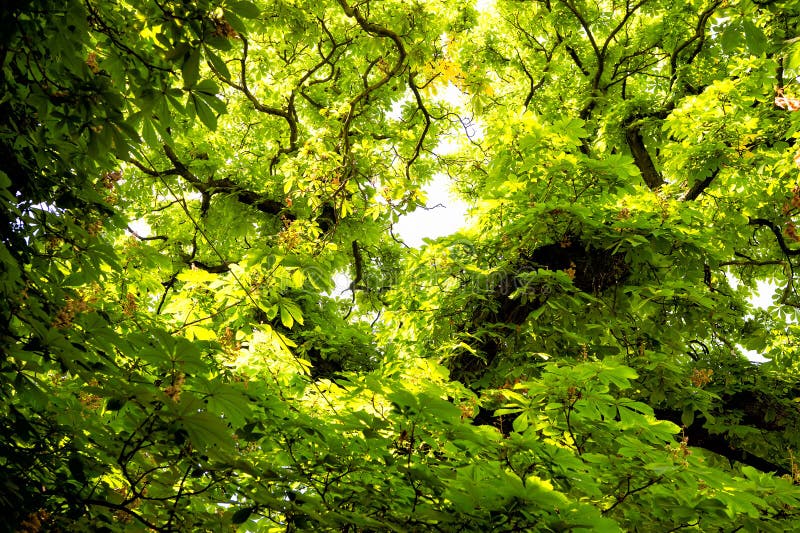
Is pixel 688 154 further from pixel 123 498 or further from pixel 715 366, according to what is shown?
pixel 123 498

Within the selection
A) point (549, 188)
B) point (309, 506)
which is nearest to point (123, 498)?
point (309, 506)

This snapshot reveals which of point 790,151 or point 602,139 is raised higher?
point 602,139

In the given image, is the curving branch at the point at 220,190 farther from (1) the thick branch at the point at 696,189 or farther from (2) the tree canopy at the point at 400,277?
(1) the thick branch at the point at 696,189

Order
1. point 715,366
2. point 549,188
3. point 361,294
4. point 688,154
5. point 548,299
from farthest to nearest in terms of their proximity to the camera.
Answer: point 361,294 < point 715,366 < point 688,154 < point 549,188 < point 548,299

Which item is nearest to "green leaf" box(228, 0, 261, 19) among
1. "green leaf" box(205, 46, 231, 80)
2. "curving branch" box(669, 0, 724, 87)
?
"green leaf" box(205, 46, 231, 80)

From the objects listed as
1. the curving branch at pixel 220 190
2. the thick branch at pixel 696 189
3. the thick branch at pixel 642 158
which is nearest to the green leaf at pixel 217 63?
the curving branch at pixel 220 190

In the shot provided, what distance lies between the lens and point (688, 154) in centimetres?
582

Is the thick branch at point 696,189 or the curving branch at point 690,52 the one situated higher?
the curving branch at point 690,52

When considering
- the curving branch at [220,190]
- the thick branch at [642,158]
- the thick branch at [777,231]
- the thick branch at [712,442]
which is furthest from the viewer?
the thick branch at [642,158]

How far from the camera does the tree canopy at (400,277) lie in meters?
1.76

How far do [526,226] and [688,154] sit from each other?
231cm

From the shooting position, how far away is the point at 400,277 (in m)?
6.75

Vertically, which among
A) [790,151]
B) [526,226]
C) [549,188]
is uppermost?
[790,151]

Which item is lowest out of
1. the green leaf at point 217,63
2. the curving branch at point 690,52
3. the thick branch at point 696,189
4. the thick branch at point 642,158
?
the green leaf at point 217,63
